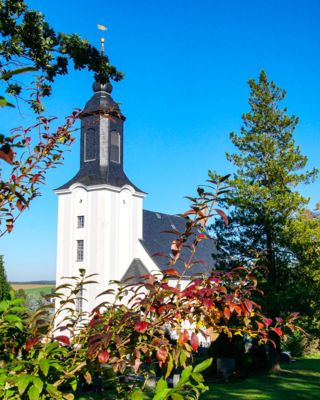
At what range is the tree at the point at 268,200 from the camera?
17156 millimetres

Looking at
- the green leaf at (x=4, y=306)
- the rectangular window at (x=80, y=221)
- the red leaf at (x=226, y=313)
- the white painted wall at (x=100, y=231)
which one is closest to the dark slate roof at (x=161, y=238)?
the white painted wall at (x=100, y=231)

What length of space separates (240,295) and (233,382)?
1391 centimetres

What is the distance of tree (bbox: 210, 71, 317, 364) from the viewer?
1716 cm

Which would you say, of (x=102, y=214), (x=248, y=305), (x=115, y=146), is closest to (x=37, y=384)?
(x=248, y=305)

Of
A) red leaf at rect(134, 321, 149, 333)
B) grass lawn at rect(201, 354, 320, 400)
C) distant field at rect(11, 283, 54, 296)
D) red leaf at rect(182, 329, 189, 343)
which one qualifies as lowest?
grass lawn at rect(201, 354, 320, 400)

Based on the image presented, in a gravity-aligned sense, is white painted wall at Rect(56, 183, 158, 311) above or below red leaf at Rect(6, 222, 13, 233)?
above

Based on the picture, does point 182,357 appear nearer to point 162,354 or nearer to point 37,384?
point 162,354

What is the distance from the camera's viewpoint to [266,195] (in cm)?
1762

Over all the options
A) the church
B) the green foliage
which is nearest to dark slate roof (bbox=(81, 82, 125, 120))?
the church

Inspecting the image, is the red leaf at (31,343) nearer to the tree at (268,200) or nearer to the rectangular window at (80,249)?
the tree at (268,200)

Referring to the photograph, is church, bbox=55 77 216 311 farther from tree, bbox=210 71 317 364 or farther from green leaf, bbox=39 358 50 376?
green leaf, bbox=39 358 50 376

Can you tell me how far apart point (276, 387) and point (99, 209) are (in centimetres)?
→ 2139

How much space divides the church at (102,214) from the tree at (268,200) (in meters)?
14.4

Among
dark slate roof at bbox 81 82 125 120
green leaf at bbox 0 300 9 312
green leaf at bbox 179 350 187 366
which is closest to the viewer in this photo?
green leaf at bbox 179 350 187 366
